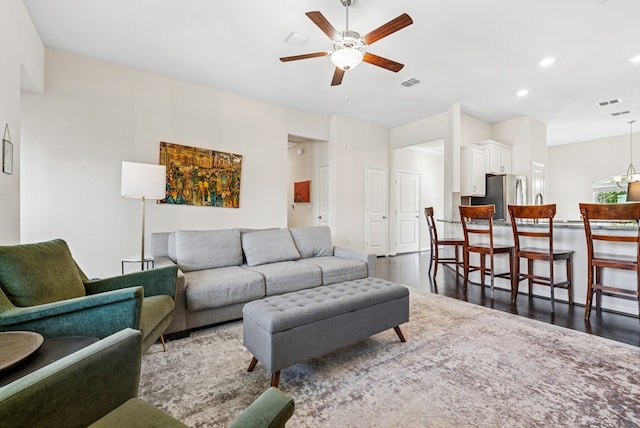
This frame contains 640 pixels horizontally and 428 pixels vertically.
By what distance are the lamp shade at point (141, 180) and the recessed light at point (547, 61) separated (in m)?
4.77

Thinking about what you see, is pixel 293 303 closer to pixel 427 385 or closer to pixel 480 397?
pixel 427 385

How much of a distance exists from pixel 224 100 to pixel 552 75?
492cm

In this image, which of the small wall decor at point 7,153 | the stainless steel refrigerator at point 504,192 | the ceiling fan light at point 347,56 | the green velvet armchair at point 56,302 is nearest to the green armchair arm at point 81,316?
the green velvet armchair at point 56,302

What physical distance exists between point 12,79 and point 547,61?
580 centimetres

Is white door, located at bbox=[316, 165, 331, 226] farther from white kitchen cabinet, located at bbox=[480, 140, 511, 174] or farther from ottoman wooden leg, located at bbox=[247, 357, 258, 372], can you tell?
ottoman wooden leg, located at bbox=[247, 357, 258, 372]

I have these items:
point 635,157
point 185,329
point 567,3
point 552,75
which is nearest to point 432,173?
point 552,75

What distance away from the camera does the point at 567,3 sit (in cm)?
270

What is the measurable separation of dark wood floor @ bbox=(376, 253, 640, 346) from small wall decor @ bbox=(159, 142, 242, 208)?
2.85 m

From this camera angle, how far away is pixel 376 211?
668cm

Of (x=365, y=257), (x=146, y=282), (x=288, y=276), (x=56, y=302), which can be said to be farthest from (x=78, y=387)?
(x=365, y=257)

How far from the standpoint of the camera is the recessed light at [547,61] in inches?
145

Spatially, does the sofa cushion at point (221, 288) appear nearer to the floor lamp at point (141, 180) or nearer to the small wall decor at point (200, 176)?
the floor lamp at point (141, 180)

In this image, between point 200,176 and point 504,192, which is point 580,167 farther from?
point 200,176

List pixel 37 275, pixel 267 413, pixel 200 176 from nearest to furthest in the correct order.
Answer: pixel 267 413 → pixel 37 275 → pixel 200 176
